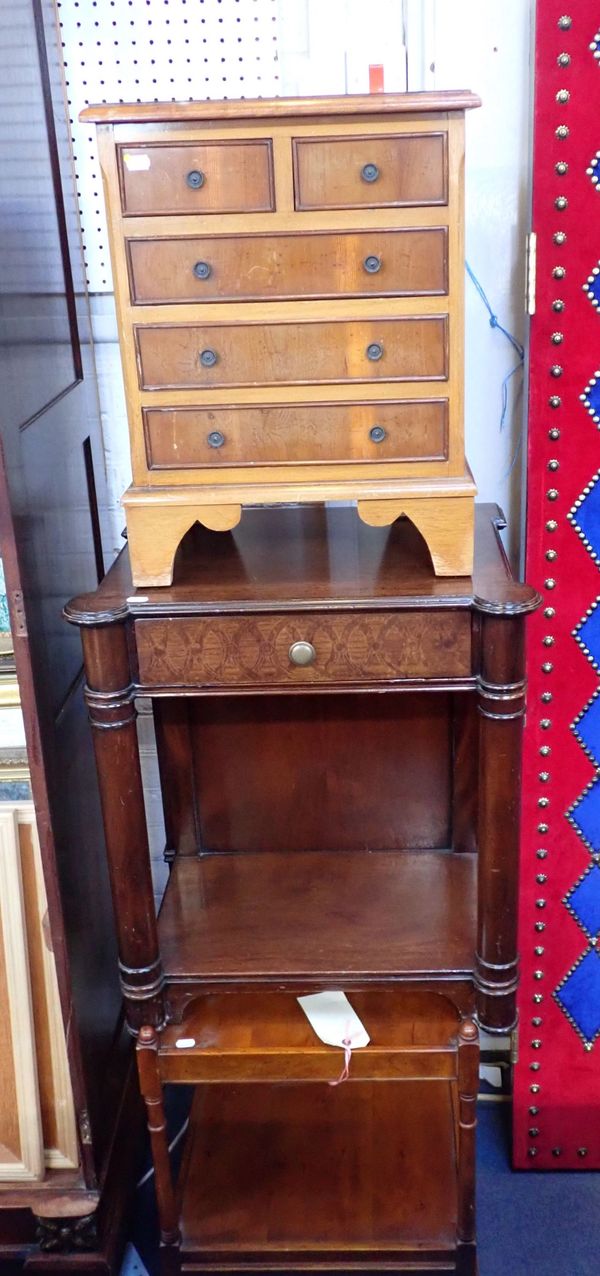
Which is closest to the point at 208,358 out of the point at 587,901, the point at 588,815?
the point at 588,815

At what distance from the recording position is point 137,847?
1.75 metres

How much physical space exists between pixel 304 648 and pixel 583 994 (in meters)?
1.01

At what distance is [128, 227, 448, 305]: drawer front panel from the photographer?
154cm

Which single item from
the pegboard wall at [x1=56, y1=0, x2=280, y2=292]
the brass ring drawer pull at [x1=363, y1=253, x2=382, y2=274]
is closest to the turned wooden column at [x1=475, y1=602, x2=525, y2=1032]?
the brass ring drawer pull at [x1=363, y1=253, x2=382, y2=274]

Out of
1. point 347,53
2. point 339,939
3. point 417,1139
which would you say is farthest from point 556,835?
point 347,53

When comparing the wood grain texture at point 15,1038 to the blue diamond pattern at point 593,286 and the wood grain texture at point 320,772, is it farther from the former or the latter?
the blue diamond pattern at point 593,286

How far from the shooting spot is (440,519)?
5.34 ft

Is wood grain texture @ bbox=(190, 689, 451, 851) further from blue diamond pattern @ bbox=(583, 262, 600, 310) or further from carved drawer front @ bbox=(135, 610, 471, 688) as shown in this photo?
blue diamond pattern @ bbox=(583, 262, 600, 310)

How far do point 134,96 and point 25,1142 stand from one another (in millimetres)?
1734

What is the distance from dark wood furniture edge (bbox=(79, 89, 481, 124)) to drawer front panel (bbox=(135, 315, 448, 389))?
0.25 meters

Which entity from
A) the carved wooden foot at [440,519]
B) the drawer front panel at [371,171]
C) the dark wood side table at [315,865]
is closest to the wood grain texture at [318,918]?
the dark wood side table at [315,865]

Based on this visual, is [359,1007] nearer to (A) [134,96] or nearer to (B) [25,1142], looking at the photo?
(B) [25,1142]

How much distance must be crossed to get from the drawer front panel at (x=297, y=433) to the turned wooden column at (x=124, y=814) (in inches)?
10.3

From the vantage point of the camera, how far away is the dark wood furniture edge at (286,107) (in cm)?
146
